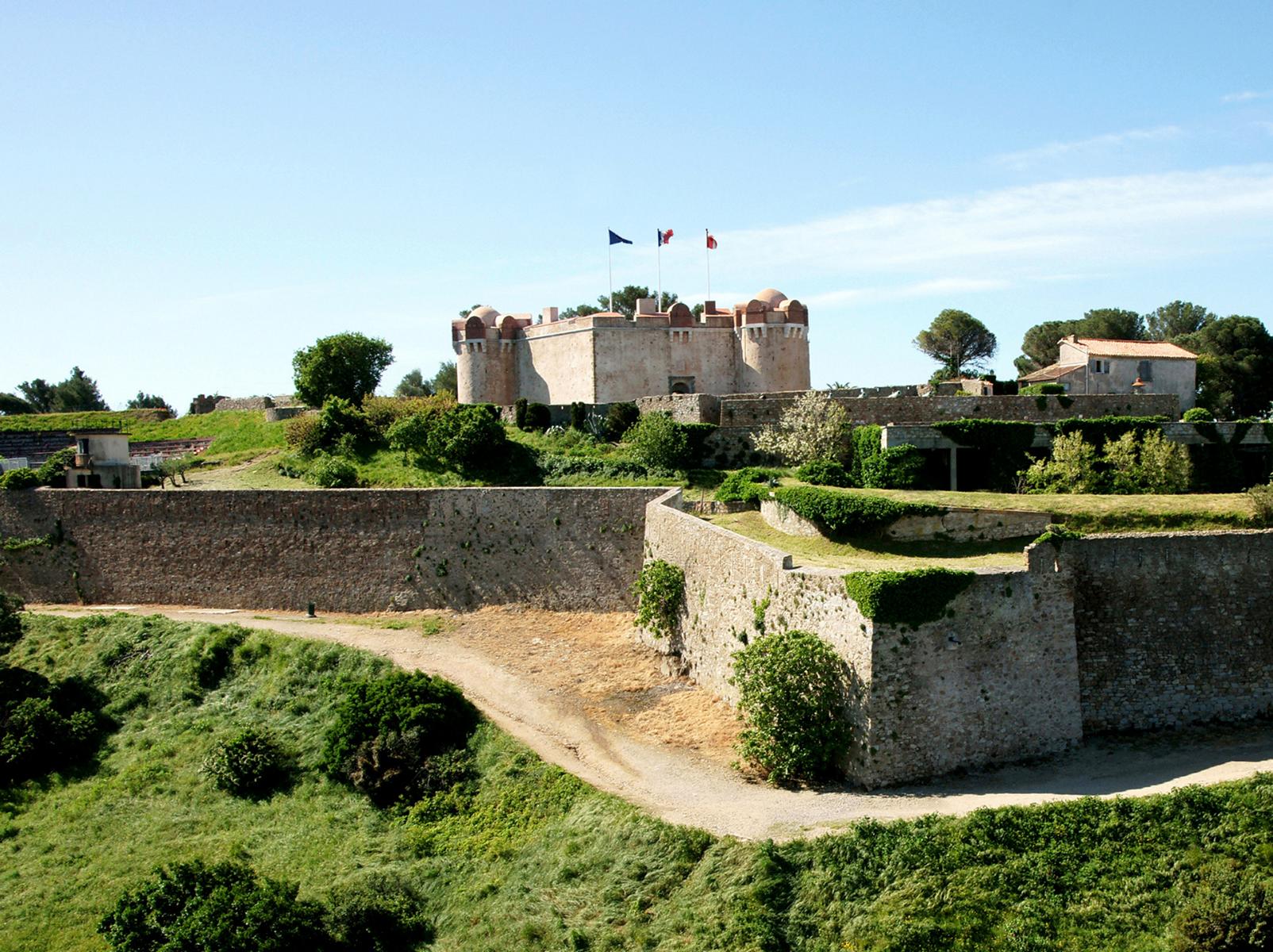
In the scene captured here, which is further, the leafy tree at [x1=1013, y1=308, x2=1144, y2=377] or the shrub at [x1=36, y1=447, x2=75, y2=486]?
the leafy tree at [x1=1013, y1=308, x2=1144, y2=377]

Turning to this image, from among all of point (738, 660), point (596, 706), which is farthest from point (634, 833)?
point (596, 706)

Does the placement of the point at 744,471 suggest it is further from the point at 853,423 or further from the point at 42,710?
the point at 42,710

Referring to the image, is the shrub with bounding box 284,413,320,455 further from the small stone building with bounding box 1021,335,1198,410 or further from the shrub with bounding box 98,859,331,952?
the small stone building with bounding box 1021,335,1198,410

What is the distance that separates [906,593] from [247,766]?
13.2 m

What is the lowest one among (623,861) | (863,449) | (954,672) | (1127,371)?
(623,861)

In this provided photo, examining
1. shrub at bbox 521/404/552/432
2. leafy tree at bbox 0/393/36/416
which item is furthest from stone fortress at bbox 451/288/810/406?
leafy tree at bbox 0/393/36/416

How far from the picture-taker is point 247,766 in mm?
21562

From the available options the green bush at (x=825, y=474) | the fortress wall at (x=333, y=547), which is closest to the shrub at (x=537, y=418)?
the fortress wall at (x=333, y=547)

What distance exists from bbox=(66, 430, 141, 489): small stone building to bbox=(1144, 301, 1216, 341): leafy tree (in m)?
50.3

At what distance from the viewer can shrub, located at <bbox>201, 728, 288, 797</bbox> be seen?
2152cm

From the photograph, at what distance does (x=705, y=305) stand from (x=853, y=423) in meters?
11.6

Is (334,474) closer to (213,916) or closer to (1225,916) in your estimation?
(213,916)

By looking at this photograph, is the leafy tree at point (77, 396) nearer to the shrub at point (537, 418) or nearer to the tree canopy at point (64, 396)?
the tree canopy at point (64, 396)

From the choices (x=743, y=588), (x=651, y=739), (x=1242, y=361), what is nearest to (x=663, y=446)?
(x=743, y=588)
